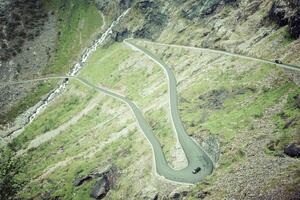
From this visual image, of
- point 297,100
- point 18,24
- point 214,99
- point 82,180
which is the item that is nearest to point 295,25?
point 214,99

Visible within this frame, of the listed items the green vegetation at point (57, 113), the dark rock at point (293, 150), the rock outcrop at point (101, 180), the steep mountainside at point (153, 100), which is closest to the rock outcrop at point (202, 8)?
the steep mountainside at point (153, 100)

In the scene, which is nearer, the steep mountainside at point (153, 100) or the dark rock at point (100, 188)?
the steep mountainside at point (153, 100)

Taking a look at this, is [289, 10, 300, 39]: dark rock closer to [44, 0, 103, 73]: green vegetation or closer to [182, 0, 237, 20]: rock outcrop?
[182, 0, 237, 20]: rock outcrop

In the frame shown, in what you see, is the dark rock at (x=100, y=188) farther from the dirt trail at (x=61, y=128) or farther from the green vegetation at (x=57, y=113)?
the green vegetation at (x=57, y=113)

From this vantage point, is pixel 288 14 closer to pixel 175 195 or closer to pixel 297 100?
pixel 297 100

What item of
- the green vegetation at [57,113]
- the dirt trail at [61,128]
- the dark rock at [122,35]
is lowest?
the dirt trail at [61,128]

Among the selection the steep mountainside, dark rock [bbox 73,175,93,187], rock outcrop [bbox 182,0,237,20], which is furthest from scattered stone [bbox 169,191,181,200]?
rock outcrop [bbox 182,0,237,20]

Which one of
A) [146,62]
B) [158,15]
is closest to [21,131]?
[146,62]
